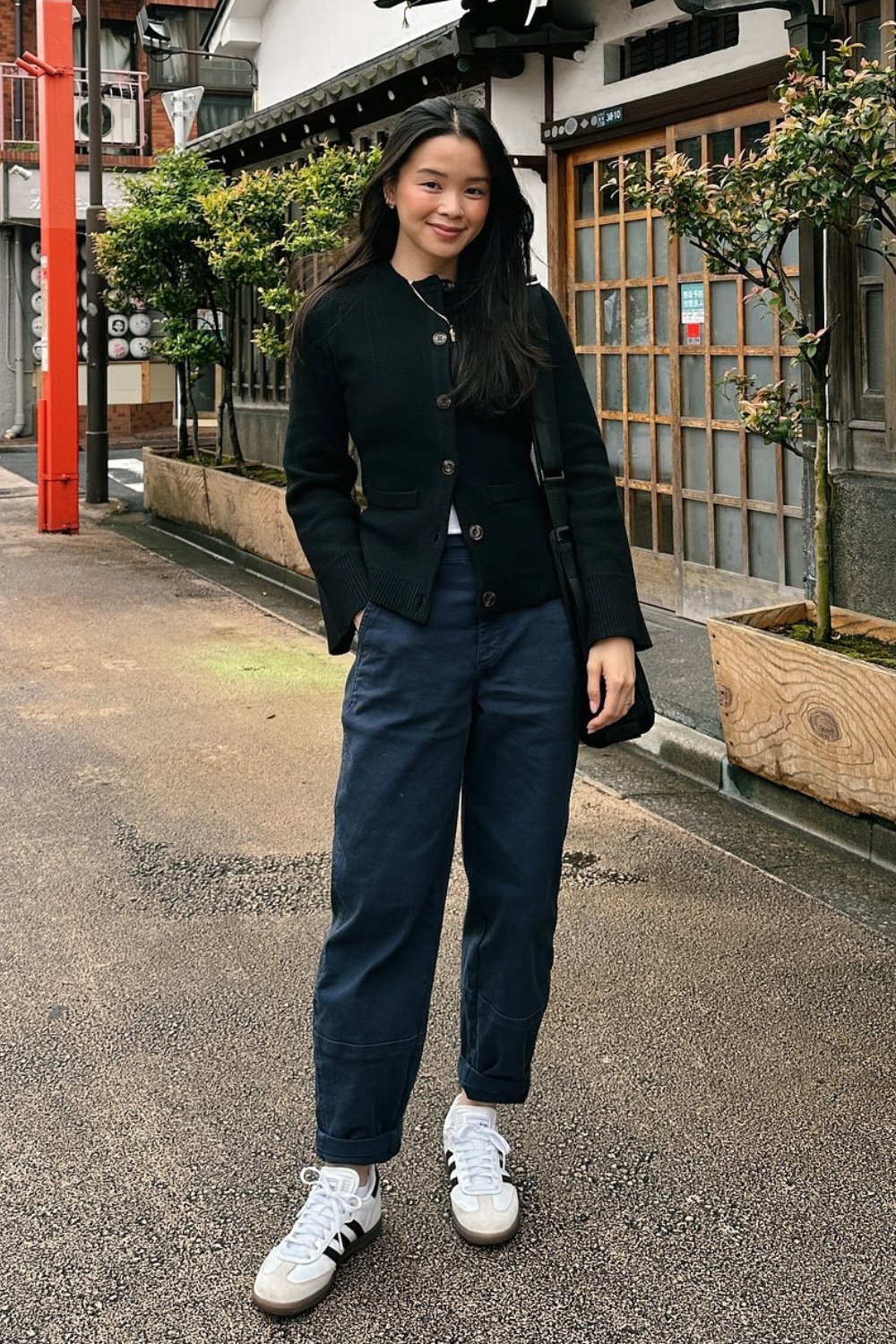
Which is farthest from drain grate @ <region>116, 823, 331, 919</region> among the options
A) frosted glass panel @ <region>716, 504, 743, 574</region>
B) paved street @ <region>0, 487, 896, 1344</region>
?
frosted glass panel @ <region>716, 504, 743, 574</region>

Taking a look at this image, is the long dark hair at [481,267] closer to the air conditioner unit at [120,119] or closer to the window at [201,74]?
the window at [201,74]

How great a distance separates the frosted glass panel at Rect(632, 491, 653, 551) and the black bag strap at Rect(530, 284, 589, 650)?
6.76 metres

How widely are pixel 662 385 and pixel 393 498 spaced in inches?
269

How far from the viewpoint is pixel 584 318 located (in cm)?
1041

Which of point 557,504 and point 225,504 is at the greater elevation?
point 225,504

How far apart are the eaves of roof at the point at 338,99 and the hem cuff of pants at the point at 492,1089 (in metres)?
8.03

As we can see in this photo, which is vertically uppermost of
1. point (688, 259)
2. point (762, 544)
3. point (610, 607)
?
point (688, 259)

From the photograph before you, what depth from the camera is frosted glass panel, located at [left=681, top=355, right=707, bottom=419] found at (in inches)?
362

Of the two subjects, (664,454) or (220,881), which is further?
(664,454)

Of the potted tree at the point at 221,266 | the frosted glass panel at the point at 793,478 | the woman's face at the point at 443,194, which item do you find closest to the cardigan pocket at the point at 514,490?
the woman's face at the point at 443,194

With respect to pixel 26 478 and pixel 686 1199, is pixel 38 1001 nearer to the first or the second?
pixel 686 1199

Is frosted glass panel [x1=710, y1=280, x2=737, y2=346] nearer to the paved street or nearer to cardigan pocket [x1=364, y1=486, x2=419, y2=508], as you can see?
the paved street

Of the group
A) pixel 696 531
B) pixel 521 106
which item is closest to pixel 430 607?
pixel 696 531

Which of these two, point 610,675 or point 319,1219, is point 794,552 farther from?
point 319,1219
